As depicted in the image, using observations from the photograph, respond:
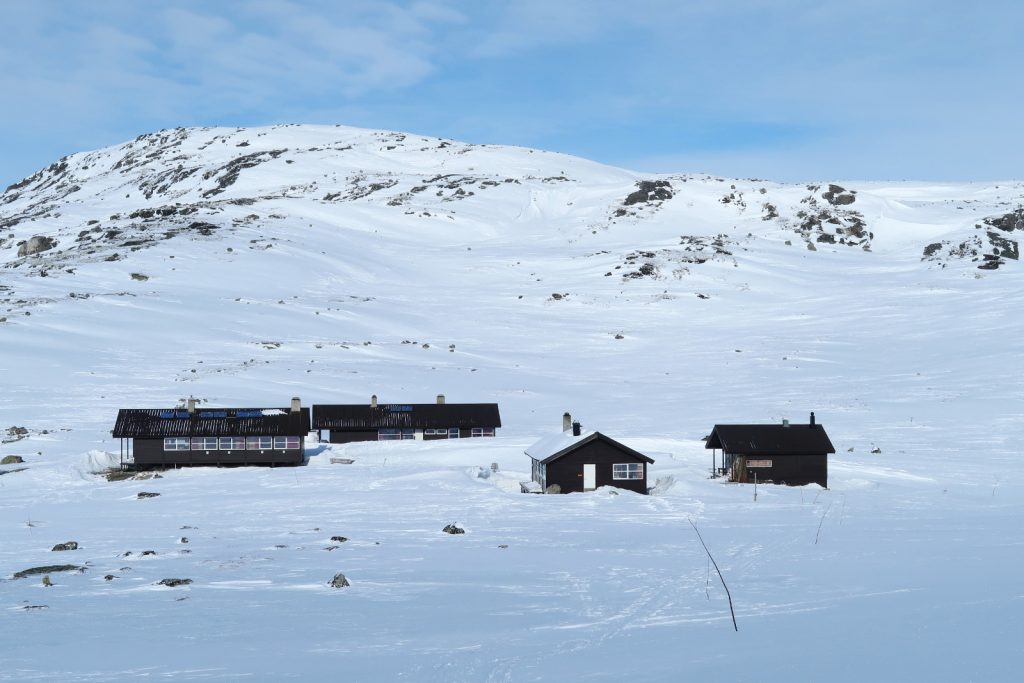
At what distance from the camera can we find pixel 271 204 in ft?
476

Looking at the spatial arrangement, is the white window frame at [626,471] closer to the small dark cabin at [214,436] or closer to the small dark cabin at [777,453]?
the small dark cabin at [777,453]

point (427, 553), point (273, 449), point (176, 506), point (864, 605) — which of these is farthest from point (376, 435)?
point (864, 605)

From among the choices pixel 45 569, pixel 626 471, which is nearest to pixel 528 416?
pixel 626 471

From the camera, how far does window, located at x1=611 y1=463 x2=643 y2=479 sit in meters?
39.3

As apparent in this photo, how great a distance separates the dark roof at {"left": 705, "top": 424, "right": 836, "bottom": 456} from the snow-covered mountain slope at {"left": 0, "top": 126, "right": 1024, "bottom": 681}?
273 cm

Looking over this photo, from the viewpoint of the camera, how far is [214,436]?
46094 millimetres

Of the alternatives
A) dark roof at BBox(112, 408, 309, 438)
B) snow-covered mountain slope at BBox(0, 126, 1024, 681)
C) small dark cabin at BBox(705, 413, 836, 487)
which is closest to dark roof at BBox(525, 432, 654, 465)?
snow-covered mountain slope at BBox(0, 126, 1024, 681)

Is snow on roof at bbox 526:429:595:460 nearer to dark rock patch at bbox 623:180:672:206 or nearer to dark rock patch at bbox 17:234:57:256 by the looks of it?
dark rock patch at bbox 17:234:57:256

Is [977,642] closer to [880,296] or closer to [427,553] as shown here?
[427,553]

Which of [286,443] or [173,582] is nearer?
[173,582]

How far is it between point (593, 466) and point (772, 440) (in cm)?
921

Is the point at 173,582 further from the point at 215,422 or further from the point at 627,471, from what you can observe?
the point at 215,422

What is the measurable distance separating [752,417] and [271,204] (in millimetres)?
107440

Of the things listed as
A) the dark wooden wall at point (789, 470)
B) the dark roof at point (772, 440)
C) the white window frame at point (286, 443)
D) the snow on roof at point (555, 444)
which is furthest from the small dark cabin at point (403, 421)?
the dark wooden wall at point (789, 470)
